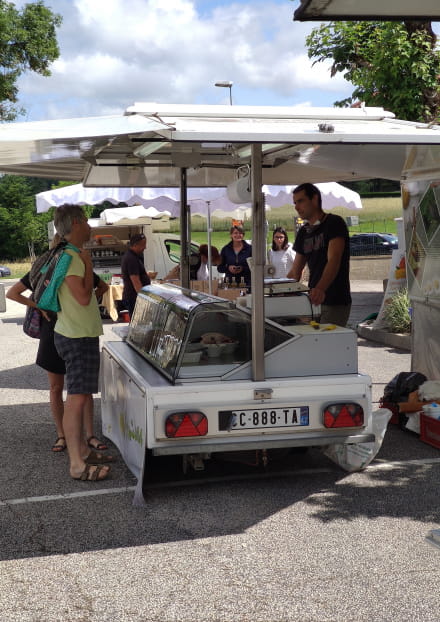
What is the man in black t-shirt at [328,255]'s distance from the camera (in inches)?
253

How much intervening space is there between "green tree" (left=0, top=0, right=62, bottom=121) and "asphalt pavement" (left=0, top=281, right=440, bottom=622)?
1078 inches

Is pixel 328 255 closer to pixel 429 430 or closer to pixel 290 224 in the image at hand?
pixel 429 430

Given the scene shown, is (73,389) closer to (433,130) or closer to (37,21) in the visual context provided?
(433,130)

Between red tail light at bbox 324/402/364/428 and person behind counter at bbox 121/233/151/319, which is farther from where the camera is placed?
person behind counter at bbox 121/233/151/319

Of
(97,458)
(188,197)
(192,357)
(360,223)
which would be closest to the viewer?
(192,357)

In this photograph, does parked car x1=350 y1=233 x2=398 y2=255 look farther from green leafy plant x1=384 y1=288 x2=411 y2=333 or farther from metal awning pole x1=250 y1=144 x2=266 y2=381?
metal awning pole x1=250 y1=144 x2=266 y2=381

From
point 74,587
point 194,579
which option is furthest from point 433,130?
point 74,587

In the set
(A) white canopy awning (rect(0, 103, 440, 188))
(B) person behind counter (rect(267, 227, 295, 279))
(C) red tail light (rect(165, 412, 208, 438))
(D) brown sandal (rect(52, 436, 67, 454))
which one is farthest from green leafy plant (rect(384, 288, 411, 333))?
(C) red tail light (rect(165, 412, 208, 438))

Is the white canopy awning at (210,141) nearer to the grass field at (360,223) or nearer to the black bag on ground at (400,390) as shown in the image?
the black bag on ground at (400,390)

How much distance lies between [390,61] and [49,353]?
28.6ft

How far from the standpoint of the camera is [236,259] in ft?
39.9

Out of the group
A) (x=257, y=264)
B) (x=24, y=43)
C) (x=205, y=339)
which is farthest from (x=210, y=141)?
(x=24, y=43)

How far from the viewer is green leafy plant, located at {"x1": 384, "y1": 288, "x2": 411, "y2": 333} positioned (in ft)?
38.8

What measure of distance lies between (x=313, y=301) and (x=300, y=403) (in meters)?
1.25
